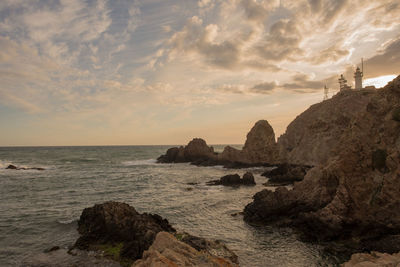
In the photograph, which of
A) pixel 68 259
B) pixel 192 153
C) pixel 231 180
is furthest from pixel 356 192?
pixel 192 153

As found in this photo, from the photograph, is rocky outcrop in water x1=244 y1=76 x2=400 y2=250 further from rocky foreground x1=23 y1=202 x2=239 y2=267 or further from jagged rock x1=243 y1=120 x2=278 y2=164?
jagged rock x1=243 y1=120 x2=278 y2=164

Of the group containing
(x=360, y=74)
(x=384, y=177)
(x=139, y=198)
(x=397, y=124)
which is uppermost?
(x=360, y=74)

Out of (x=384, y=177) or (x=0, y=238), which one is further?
(x=0, y=238)

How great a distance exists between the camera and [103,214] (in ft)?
56.1

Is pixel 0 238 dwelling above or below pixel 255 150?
below

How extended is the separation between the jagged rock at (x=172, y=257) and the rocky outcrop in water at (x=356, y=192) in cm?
1048

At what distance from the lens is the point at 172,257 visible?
754 cm

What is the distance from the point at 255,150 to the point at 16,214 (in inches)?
2187

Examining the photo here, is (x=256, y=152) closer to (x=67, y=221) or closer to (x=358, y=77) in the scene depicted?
(x=358, y=77)

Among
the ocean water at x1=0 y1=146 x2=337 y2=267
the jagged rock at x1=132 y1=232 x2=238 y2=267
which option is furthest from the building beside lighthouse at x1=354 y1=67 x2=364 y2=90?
the jagged rock at x1=132 y1=232 x2=238 y2=267

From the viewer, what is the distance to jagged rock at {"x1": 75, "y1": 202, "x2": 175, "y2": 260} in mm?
13852

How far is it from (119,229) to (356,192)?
1484 centimetres

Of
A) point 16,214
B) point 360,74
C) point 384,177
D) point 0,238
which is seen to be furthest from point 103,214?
point 360,74

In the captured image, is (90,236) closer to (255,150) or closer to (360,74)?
(255,150)
